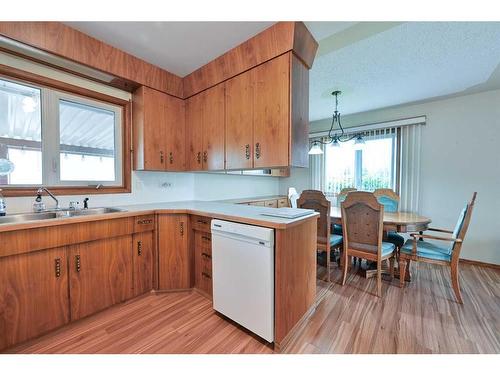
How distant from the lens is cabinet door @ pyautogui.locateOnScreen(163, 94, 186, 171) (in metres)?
2.45

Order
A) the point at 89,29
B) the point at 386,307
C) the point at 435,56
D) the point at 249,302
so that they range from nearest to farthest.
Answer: the point at 249,302, the point at 89,29, the point at 386,307, the point at 435,56

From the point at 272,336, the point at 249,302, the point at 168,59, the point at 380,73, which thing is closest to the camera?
the point at 272,336

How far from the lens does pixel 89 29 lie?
5.58 ft

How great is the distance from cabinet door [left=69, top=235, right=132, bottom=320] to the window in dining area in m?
3.20

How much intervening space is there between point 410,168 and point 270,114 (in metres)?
3.01

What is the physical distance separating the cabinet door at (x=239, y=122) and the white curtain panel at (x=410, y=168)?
298 cm

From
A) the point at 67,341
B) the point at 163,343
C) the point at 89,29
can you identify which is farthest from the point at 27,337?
the point at 89,29

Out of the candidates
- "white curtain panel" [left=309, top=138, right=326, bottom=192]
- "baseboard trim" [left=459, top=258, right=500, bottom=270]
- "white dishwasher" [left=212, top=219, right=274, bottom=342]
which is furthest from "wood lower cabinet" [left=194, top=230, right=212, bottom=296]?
"baseboard trim" [left=459, top=258, right=500, bottom=270]

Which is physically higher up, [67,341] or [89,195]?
[89,195]

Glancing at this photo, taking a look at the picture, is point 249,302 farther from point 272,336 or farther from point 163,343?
point 163,343

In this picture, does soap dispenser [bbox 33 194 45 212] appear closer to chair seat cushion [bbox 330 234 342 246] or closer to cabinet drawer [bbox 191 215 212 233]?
cabinet drawer [bbox 191 215 212 233]

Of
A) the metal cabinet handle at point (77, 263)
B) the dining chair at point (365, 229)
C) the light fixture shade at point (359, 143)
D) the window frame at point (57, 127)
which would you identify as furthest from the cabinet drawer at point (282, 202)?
the metal cabinet handle at point (77, 263)

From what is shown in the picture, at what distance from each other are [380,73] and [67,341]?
12.6ft

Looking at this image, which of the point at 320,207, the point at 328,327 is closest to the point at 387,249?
the point at 320,207
